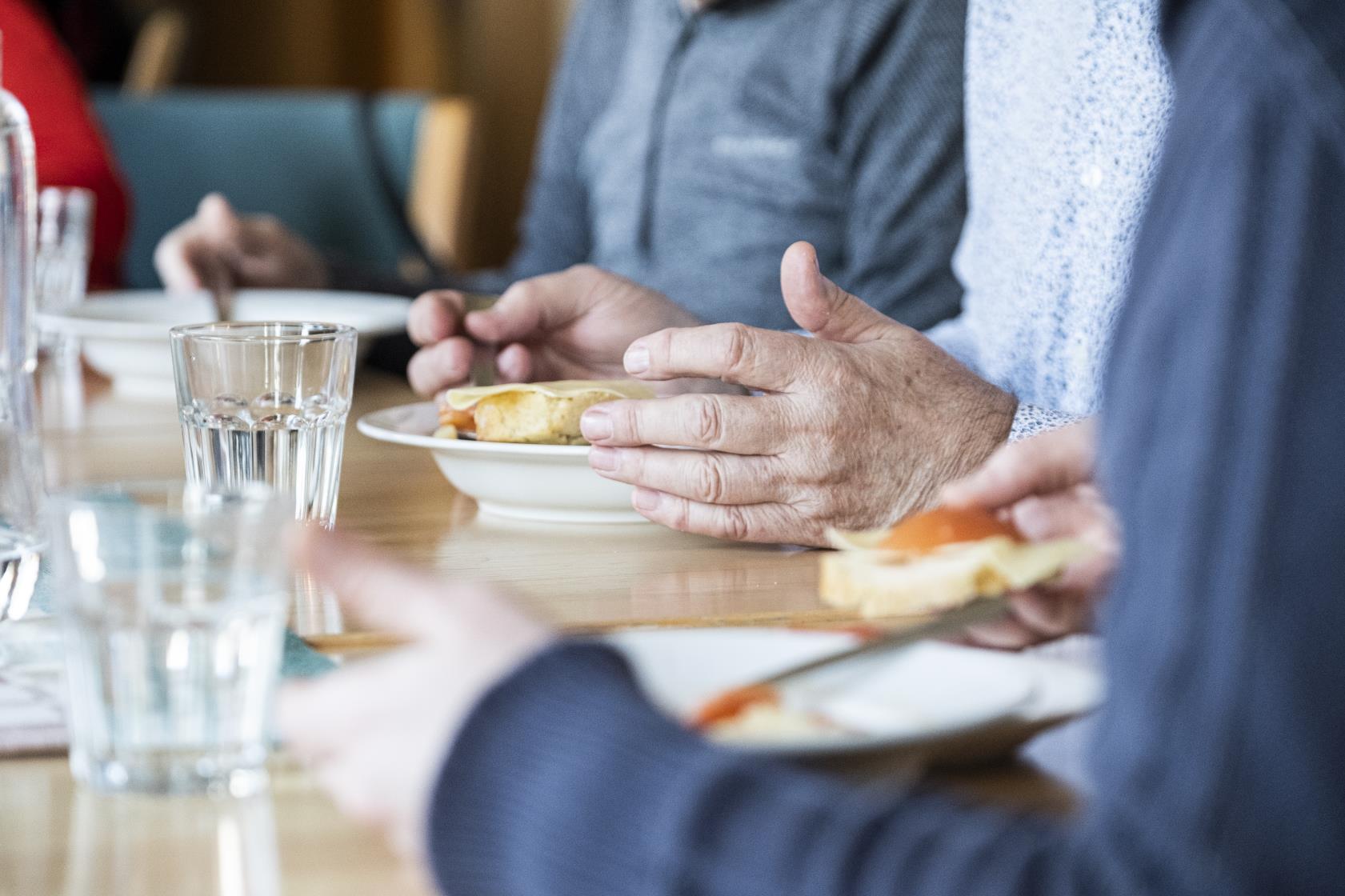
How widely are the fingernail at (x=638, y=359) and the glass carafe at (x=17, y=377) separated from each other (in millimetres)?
282

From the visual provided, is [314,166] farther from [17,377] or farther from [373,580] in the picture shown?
[373,580]

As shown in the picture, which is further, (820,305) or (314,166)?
(314,166)

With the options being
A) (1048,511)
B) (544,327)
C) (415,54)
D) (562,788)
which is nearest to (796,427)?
(1048,511)

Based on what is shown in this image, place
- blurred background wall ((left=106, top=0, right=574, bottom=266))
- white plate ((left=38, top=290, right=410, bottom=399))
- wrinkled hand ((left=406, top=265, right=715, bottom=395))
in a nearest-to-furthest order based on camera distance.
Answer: wrinkled hand ((left=406, top=265, right=715, bottom=395)) → white plate ((left=38, top=290, right=410, bottom=399)) → blurred background wall ((left=106, top=0, right=574, bottom=266))

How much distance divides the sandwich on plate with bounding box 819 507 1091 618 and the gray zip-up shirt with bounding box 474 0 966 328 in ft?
2.57

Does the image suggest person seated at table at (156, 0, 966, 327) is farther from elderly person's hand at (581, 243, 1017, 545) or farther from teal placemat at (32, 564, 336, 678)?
teal placemat at (32, 564, 336, 678)

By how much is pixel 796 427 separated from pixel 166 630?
0.40 metres

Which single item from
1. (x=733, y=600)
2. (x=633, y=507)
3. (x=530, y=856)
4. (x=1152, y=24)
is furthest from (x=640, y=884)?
(x=1152, y=24)

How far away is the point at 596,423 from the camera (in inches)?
30.7

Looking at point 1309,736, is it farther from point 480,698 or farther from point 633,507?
point 633,507

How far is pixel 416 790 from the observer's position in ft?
1.30

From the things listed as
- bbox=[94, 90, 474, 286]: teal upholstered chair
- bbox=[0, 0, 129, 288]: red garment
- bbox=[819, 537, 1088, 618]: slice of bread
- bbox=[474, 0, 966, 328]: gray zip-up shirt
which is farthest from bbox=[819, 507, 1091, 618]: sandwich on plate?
bbox=[94, 90, 474, 286]: teal upholstered chair

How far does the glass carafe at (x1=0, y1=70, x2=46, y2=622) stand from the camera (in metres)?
0.63

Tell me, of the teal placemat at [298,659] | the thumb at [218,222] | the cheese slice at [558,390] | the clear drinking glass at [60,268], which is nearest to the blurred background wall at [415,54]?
the thumb at [218,222]
